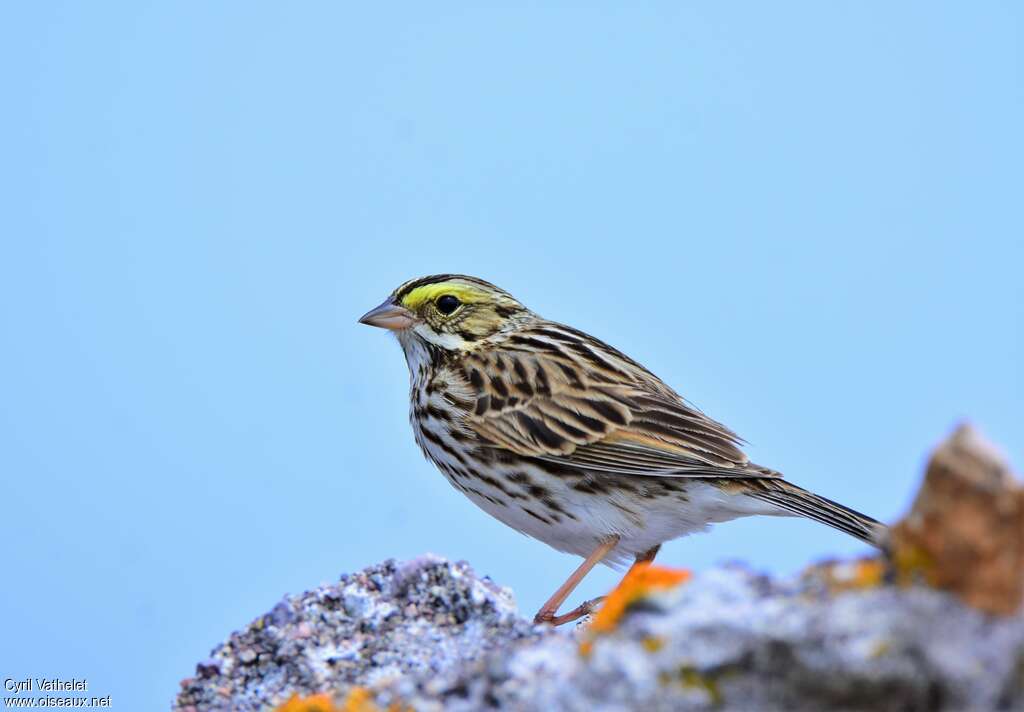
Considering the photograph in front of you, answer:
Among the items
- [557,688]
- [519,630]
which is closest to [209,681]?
[519,630]

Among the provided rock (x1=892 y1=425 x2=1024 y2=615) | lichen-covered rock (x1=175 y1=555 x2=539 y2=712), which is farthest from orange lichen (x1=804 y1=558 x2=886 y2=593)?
lichen-covered rock (x1=175 y1=555 x2=539 y2=712)

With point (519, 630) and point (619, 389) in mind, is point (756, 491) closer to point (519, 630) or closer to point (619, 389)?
point (619, 389)

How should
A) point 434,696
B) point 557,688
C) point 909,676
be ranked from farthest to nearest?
point 434,696 < point 557,688 < point 909,676

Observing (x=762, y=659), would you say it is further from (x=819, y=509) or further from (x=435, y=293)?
(x=435, y=293)

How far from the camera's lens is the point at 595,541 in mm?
7387

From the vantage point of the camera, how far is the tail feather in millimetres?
6910

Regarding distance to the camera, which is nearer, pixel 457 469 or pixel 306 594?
pixel 306 594

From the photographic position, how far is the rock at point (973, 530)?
2.85 meters

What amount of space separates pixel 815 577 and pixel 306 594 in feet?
10.4

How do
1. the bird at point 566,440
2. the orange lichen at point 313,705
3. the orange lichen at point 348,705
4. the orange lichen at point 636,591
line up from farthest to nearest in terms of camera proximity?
1. the bird at point 566,440
2. the orange lichen at point 313,705
3. the orange lichen at point 348,705
4. the orange lichen at point 636,591

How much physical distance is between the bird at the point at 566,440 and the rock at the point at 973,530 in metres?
4.08

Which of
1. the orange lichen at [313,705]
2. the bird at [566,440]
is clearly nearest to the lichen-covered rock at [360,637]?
the orange lichen at [313,705]

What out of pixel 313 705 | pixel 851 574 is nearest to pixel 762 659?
pixel 851 574

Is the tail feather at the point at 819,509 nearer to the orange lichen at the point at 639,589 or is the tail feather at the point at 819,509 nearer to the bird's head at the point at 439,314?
the bird's head at the point at 439,314
